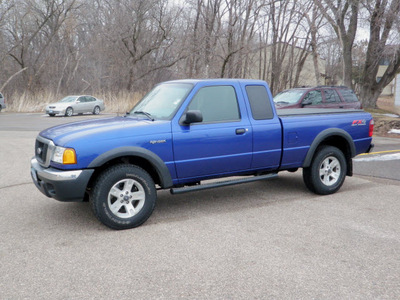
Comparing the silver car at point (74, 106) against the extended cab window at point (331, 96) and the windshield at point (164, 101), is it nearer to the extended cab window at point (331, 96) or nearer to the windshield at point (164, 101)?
the extended cab window at point (331, 96)

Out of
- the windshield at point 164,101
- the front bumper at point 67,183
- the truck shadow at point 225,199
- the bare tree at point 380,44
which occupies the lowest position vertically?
the truck shadow at point 225,199

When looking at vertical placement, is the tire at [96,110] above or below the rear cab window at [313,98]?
below

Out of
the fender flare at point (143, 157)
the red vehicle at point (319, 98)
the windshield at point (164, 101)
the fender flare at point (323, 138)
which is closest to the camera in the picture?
the fender flare at point (143, 157)

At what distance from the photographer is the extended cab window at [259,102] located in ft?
19.9

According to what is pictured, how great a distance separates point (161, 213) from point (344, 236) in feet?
7.94

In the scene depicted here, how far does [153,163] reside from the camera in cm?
515

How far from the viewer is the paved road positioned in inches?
139

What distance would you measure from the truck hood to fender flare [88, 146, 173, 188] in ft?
0.68

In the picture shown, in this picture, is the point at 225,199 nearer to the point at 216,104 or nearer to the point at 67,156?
the point at 216,104

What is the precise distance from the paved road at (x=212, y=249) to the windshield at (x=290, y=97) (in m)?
8.32

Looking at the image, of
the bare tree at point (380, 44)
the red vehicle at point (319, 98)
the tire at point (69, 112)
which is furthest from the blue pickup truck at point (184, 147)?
the tire at point (69, 112)

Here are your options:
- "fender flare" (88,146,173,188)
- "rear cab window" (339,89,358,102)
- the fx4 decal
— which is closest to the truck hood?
"fender flare" (88,146,173,188)

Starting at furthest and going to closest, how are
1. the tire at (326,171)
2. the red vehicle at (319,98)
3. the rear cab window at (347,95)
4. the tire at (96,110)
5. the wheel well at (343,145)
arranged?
the tire at (96,110), the rear cab window at (347,95), the red vehicle at (319,98), the wheel well at (343,145), the tire at (326,171)

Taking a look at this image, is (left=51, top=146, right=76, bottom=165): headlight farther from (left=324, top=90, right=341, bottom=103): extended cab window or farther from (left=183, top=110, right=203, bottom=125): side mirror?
(left=324, top=90, right=341, bottom=103): extended cab window
